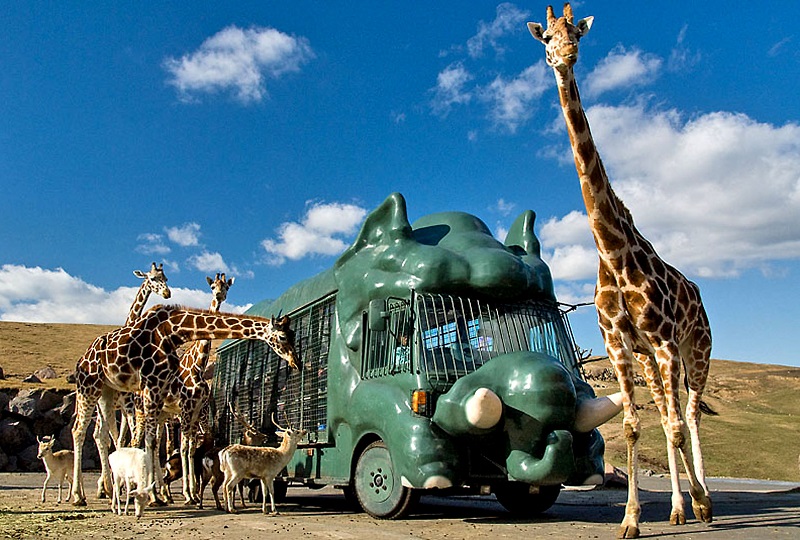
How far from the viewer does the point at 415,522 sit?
8570mm

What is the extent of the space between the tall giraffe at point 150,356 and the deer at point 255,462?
60.1 inches

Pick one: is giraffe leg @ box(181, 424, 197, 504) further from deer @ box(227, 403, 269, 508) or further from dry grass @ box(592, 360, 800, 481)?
dry grass @ box(592, 360, 800, 481)

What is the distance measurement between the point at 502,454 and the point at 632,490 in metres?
1.63

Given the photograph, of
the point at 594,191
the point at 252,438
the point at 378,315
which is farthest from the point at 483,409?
the point at 252,438

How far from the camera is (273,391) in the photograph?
40.7 ft

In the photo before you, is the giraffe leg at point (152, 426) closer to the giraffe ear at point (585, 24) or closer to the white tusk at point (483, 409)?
the white tusk at point (483, 409)

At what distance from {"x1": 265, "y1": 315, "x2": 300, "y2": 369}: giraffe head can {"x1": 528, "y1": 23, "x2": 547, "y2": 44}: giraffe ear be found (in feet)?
20.5

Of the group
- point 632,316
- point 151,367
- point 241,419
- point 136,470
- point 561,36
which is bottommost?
point 136,470

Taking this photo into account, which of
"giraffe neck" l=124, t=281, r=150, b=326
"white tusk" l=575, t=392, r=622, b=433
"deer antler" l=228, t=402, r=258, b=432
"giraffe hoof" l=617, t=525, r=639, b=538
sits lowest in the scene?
"giraffe hoof" l=617, t=525, r=639, b=538

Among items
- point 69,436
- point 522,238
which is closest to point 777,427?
point 522,238

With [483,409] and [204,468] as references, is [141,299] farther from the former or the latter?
[483,409]

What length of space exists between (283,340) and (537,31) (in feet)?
20.8

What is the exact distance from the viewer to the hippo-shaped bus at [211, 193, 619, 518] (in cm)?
792

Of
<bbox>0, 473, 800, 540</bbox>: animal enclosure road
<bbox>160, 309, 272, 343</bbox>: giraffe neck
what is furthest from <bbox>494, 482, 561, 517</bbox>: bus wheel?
<bbox>160, 309, 272, 343</bbox>: giraffe neck
